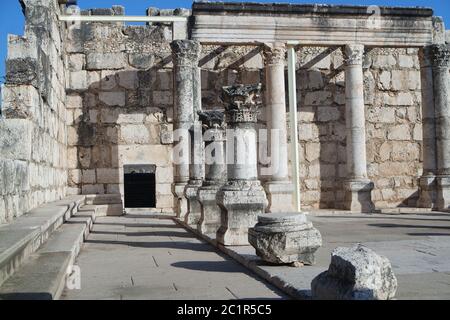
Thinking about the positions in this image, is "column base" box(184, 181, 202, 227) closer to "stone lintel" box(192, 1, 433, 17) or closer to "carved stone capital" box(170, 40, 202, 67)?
"carved stone capital" box(170, 40, 202, 67)

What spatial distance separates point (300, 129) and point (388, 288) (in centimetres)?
1367

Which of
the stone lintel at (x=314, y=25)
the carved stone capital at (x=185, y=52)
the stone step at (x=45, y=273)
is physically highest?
the stone lintel at (x=314, y=25)

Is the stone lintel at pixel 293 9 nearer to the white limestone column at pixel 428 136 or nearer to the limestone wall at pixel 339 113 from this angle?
the white limestone column at pixel 428 136

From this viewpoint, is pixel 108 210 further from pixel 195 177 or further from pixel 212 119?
pixel 212 119

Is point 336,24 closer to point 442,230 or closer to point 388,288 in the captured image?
point 442,230

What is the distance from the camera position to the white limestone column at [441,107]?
16.4 m

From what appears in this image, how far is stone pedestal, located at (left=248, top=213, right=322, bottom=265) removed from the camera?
21.6 ft

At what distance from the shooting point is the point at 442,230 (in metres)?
10.8

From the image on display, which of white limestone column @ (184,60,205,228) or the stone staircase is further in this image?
white limestone column @ (184,60,205,228)

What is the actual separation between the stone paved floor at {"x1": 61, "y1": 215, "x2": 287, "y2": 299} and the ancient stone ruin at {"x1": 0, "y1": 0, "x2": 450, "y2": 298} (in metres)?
2.76

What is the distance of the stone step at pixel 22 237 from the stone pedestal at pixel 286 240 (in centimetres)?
275

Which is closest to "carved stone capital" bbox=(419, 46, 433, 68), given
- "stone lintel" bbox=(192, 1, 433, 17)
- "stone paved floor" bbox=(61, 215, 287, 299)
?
"stone lintel" bbox=(192, 1, 433, 17)

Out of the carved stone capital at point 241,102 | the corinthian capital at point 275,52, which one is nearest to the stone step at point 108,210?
the corinthian capital at point 275,52

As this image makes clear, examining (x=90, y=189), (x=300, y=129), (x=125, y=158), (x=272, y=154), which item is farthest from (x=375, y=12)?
(x=90, y=189)
